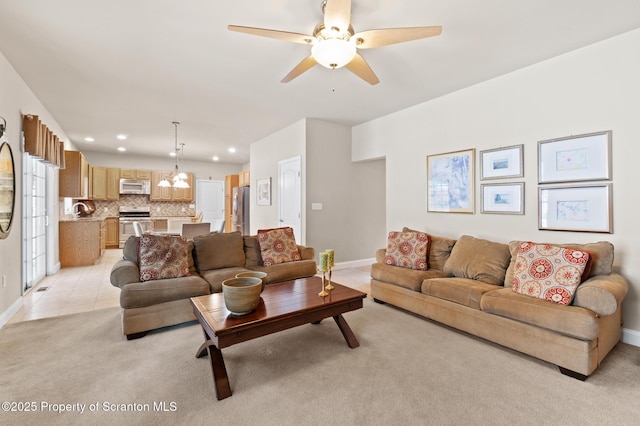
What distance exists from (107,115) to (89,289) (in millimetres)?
2873

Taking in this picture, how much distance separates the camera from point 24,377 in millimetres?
2033

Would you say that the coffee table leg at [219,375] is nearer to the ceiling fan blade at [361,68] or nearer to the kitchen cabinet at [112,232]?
the ceiling fan blade at [361,68]

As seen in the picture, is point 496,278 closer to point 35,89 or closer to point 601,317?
point 601,317

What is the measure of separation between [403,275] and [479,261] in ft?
2.58

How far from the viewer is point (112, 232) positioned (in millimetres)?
8133

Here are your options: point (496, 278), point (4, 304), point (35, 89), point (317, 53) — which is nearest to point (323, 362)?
point (496, 278)

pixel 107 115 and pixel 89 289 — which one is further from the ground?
pixel 107 115

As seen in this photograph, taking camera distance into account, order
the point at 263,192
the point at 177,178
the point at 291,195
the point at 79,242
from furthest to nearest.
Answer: the point at 263,192 → the point at 177,178 → the point at 79,242 → the point at 291,195

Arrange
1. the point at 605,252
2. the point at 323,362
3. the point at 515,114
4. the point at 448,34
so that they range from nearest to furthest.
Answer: the point at 323,362 → the point at 605,252 → the point at 448,34 → the point at 515,114

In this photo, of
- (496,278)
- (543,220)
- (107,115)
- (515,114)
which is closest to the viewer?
(496,278)

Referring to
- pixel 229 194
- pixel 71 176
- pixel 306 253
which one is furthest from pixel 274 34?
pixel 229 194

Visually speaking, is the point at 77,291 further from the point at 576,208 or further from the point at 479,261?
the point at 576,208

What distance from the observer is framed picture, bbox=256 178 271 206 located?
21.1 feet

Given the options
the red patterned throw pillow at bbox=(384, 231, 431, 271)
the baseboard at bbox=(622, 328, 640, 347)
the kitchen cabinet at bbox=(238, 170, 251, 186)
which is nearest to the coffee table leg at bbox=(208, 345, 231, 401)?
the red patterned throw pillow at bbox=(384, 231, 431, 271)
